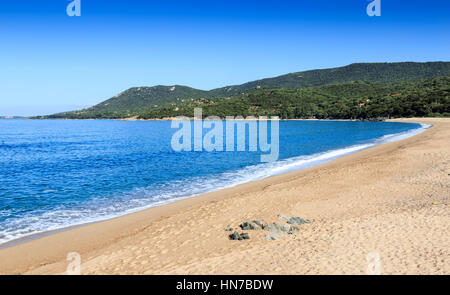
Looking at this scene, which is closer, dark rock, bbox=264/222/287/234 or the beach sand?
the beach sand

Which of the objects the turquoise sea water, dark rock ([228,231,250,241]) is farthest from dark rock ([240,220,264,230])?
the turquoise sea water

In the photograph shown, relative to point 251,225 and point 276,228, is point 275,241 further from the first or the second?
point 251,225

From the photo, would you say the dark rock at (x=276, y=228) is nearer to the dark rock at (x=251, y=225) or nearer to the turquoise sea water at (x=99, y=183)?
the dark rock at (x=251, y=225)

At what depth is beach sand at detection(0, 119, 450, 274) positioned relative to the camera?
23.7ft

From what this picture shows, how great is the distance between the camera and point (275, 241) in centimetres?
875

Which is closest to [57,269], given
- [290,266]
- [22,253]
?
[22,253]

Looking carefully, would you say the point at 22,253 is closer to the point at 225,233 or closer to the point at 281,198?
the point at 225,233

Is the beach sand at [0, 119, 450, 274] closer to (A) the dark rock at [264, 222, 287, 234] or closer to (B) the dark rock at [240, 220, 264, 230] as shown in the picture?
(B) the dark rock at [240, 220, 264, 230]

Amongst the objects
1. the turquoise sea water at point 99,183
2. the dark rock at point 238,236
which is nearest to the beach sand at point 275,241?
the dark rock at point 238,236

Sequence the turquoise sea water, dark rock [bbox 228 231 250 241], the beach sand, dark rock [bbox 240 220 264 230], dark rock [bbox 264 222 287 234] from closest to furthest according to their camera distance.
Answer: the beach sand → dark rock [bbox 228 231 250 241] → dark rock [bbox 264 222 287 234] → dark rock [bbox 240 220 264 230] → the turquoise sea water

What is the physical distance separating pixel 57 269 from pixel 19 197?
11.2 m

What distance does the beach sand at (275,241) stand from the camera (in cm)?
721

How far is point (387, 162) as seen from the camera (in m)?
22.3

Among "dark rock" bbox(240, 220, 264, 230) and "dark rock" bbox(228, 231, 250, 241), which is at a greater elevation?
"dark rock" bbox(240, 220, 264, 230)
